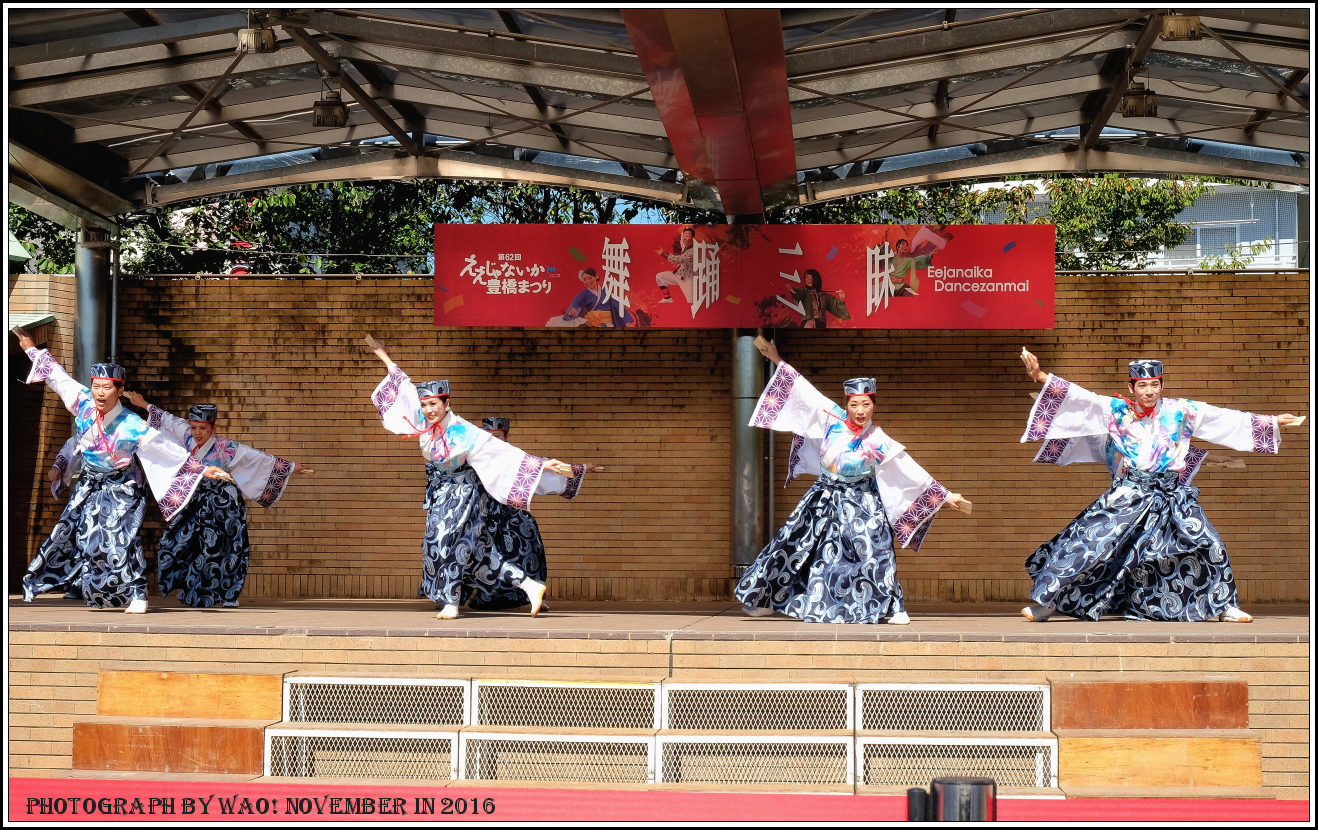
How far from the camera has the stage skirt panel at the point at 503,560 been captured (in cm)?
837

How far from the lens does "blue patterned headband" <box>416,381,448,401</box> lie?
26.3 feet

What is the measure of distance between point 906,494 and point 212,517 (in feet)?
16.2

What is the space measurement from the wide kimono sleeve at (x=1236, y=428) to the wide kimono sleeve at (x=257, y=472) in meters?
6.12

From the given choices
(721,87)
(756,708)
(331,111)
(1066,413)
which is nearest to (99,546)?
(331,111)

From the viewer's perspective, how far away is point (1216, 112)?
9.23 metres

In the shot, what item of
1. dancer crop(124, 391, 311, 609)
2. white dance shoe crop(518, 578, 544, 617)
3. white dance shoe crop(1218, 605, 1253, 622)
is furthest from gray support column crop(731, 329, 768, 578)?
white dance shoe crop(1218, 605, 1253, 622)

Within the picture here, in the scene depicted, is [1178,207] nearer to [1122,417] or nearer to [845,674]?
[1122,417]

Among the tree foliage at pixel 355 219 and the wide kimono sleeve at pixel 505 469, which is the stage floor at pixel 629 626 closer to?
the wide kimono sleeve at pixel 505 469

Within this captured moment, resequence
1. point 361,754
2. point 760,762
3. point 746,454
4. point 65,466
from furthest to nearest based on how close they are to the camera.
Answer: point 746,454
point 65,466
point 361,754
point 760,762

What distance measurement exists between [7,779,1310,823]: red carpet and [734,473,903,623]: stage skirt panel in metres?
2.16

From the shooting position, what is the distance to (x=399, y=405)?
8117 mm

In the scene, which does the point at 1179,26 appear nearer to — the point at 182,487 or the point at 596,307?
the point at 596,307

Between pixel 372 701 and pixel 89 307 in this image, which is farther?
pixel 89 307

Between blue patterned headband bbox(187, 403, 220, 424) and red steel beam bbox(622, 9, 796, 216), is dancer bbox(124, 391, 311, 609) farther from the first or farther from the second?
red steel beam bbox(622, 9, 796, 216)
